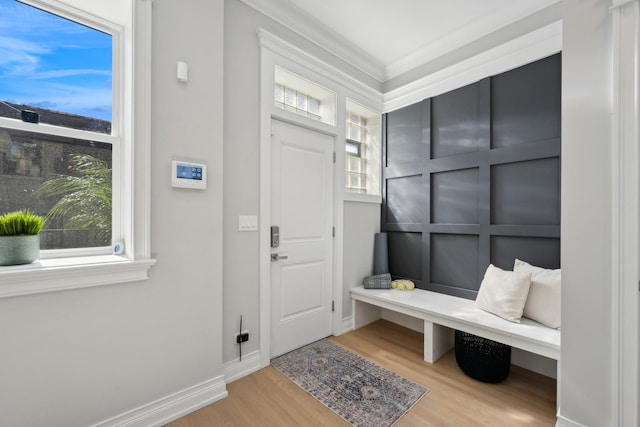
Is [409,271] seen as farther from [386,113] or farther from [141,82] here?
[141,82]

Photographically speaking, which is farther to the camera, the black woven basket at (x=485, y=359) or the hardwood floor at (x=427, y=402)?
the black woven basket at (x=485, y=359)

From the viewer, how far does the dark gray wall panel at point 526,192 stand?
2156mm

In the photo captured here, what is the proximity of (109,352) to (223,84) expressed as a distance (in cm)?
184

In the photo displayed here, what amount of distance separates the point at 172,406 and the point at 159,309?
611mm

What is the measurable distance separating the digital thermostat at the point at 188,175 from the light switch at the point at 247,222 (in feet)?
1.39

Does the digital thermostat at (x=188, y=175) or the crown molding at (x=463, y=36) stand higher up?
the crown molding at (x=463, y=36)

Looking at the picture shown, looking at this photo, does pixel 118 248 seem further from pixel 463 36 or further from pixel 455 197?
pixel 463 36

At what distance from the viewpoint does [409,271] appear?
3.12 m

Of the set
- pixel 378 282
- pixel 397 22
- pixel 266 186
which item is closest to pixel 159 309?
pixel 266 186

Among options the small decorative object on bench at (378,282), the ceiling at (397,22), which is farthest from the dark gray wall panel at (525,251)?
the ceiling at (397,22)

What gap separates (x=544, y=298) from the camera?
2.00m

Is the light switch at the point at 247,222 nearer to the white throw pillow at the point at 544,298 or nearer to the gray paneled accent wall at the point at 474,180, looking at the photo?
the gray paneled accent wall at the point at 474,180

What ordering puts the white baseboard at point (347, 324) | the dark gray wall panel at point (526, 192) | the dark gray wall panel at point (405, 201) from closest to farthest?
the dark gray wall panel at point (526, 192), the white baseboard at point (347, 324), the dark gray wall panel at point (405, 201)

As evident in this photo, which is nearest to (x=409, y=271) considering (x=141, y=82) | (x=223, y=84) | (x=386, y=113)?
(x=386, y=113)
